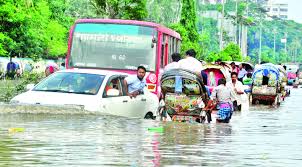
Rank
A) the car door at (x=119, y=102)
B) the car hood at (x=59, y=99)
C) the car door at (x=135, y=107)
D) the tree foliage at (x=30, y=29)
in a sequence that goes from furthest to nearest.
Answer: the tree foliage at (x=30, y=29)
the car door at (x=135, y=107)
the car door at (x=119, y=102)
the car hood at (x=59, y=99)

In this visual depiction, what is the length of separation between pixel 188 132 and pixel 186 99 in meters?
3.55

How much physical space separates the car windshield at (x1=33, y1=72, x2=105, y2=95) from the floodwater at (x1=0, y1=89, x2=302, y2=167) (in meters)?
1.02

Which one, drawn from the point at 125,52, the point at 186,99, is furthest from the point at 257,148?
the point at 125,52

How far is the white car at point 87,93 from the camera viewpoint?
21938 mm

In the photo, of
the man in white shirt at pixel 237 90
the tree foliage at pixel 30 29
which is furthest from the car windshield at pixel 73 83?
the tree foliage at pixel 30 29

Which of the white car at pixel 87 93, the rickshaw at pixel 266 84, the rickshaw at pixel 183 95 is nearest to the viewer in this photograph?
the white car at pixel 87 93

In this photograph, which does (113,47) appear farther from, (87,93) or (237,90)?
(87,93)

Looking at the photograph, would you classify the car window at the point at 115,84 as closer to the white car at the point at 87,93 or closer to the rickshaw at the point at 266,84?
the white car at the point at 87,93

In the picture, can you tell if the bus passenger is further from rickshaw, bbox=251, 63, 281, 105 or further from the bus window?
rickshaw, bbox=251, 63, 281, 105

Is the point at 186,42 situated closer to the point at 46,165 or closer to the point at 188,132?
the point at 188,132

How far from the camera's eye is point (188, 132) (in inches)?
782

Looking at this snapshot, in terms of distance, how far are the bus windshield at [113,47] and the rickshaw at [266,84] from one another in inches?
474

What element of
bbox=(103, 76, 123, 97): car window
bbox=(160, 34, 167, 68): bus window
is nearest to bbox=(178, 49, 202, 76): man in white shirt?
bbox=(103, 76, 123, 97): car window

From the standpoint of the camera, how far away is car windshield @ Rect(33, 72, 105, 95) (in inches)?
889
